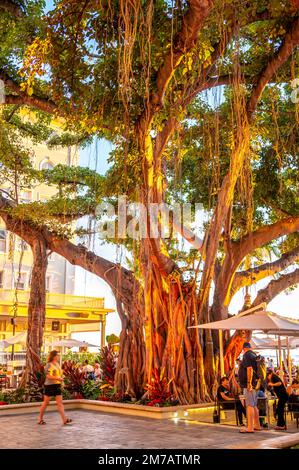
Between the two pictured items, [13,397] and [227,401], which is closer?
[227,401]

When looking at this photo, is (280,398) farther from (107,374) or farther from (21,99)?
(21,99)

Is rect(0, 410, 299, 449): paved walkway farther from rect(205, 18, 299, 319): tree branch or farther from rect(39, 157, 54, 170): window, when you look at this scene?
rect(39, 157, 54, 170): window

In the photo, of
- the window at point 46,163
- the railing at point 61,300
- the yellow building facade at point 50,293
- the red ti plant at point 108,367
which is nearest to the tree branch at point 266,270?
the red ti plant at point 108,367

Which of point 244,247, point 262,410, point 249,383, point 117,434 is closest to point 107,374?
point 244,247

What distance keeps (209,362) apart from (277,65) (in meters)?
5.70

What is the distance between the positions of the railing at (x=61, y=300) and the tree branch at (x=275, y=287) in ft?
42.8

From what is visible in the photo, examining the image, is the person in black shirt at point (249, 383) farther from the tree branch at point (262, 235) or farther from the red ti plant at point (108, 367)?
the red ti plant at point (108, 367)

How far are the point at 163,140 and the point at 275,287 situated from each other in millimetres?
5713

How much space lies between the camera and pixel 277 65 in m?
8.71

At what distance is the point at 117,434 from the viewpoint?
788 cm

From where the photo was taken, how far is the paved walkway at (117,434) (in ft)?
22.9

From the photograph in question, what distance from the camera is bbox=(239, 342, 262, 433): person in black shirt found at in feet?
26.2

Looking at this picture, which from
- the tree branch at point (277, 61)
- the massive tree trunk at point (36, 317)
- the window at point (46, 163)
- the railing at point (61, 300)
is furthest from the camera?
the window at point (46, 163)

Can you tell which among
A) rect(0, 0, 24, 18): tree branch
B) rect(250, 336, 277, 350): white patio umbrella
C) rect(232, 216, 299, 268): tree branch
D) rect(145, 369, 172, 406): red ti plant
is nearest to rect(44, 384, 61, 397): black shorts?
rect(145, 369, 172, 406): red ti plant
